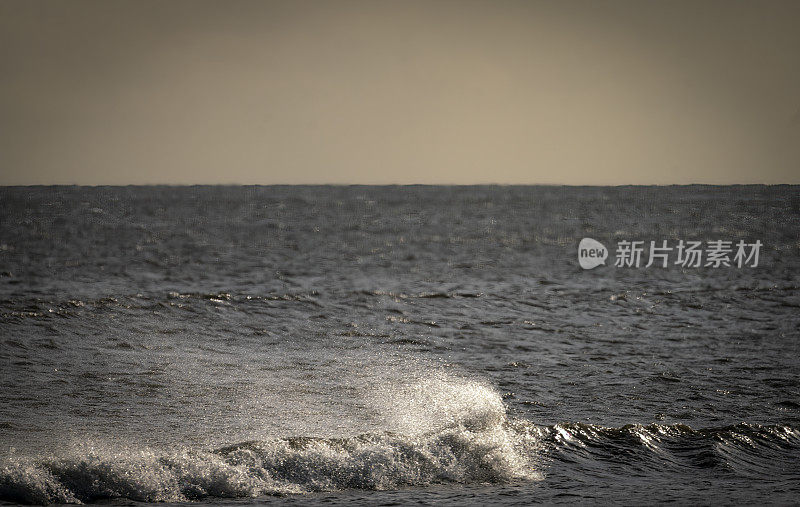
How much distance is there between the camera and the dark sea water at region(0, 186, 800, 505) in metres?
5.02

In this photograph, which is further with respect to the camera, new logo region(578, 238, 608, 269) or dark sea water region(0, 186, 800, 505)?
new logo region(578, 238, 608, 269)

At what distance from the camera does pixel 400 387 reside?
726 cm

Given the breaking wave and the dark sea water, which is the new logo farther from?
the breaking wave

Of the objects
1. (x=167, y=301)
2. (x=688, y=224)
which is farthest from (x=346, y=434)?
(x=688, y=224)

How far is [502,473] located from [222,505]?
1.82m

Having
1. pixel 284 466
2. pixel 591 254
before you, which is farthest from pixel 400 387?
pixel 591 254

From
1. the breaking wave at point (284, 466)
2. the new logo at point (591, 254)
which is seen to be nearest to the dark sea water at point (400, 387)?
the breaking wave at point (284, 466)

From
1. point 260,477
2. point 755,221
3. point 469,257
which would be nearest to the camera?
point 260,477

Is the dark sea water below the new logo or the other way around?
below

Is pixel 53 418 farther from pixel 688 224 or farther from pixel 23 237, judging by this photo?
pixel 688 224

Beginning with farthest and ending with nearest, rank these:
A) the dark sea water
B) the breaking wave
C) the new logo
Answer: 1. the new logo
2. the dark sea water
3. the breaking wave

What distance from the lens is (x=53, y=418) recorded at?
609cm

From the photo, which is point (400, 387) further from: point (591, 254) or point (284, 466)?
point (591, 254)

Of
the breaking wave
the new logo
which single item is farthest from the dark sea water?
the new logo
